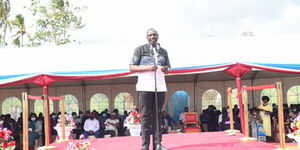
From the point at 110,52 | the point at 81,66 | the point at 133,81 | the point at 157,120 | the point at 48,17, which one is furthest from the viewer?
the point at 48,17

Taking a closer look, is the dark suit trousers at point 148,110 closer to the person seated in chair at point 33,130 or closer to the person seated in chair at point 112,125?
the person seated in chair at point 112,125

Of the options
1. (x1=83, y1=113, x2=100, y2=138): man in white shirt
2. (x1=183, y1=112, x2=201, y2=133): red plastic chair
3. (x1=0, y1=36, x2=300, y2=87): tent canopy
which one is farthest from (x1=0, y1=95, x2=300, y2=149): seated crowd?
(x1=0, y1=36, x2=300, y2=87): tent canopy

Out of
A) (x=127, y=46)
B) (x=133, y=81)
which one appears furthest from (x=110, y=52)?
(x=133, y=81)

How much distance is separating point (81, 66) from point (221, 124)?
498 centimetres

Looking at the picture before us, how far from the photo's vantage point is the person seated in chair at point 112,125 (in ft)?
42.9

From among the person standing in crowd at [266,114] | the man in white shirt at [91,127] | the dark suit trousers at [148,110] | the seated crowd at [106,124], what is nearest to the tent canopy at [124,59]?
the person standing in crowd at [266,114]

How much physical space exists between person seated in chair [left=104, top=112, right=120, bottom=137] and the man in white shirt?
0.28 m

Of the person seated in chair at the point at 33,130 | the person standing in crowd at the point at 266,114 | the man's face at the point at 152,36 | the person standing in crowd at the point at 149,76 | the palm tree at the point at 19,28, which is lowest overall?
the person seated in chair at the point at 33,130

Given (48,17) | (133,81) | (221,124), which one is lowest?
(221,124)

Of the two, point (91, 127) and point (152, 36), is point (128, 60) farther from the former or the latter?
point (152, 36)

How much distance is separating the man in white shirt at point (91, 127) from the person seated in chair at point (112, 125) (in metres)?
0.28

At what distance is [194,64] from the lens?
10.2 metres

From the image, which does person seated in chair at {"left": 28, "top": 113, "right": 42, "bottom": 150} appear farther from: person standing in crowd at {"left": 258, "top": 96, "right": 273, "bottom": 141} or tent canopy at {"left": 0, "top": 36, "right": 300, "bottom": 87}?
person standing in crowd at {"left": 258, "top": 96, "right": 273, "bottom": 141}

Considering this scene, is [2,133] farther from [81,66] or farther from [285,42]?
[285,42]
